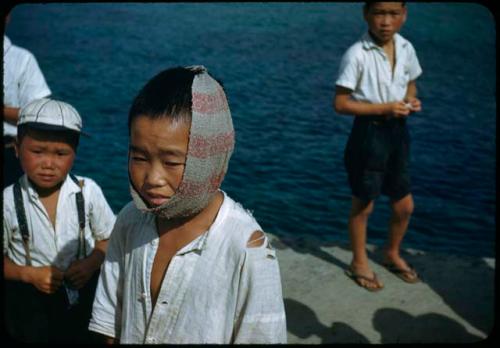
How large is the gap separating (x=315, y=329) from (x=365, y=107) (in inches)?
59.3

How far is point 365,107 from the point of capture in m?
4.11

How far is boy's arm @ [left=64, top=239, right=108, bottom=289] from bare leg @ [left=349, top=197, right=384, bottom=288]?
83.3 inches

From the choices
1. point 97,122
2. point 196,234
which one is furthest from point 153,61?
point 196,234

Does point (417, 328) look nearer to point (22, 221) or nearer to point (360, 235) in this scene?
point (360, 235)

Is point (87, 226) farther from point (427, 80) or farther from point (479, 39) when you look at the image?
point (479, 39)

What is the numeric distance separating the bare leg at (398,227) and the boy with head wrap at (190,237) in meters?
2.63

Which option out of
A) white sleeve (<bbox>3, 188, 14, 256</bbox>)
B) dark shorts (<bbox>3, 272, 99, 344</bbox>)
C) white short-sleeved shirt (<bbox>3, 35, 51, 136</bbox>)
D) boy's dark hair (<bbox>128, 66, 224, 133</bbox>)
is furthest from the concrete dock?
boy's dark hair (<bbox>128, 66, 224, 133</bbox>)

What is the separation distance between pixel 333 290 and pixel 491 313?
3.51 feet

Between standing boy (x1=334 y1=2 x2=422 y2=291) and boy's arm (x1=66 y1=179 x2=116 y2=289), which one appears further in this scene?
standing boy (x1=334 y1=2 x2=422 y2=291)

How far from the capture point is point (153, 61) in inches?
511

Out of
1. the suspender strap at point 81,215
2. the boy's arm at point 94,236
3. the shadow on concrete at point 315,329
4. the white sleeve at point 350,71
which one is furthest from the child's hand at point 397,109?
the suspender strap at point 81,215

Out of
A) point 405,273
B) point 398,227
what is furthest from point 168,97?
point 405,273

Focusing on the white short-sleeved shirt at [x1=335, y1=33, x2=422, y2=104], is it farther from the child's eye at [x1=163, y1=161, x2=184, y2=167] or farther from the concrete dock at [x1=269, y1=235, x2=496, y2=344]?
the child's eye at [x1=163, y1=161, x2=184, y2=167]

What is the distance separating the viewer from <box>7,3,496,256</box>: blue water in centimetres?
752
